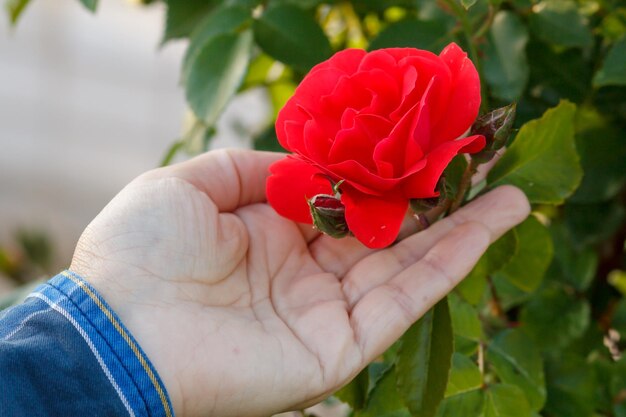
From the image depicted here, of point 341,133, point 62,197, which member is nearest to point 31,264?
point 62,197

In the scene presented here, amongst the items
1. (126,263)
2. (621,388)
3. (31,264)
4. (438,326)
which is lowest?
(31,264)

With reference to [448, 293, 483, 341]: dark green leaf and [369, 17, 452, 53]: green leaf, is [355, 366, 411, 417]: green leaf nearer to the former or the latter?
[448, 293, 483, 341]: dark green leaf

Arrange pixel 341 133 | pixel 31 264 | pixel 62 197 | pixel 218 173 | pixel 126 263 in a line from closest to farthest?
pixel 341 133
pixel 126 263
pixel 218 173
pixel 31 264
pixel 62 197

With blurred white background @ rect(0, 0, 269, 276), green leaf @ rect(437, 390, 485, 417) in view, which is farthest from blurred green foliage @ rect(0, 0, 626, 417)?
blurred white background @ rect(0, 0, 269, 276)

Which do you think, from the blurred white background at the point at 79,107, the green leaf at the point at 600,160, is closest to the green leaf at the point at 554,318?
the green leaf at the point at 600,160

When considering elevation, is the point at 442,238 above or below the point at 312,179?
below

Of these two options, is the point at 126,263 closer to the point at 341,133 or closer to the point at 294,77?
the point at 341,133
